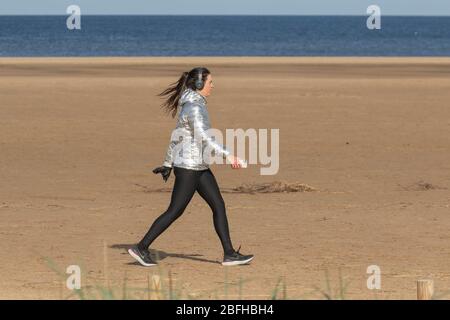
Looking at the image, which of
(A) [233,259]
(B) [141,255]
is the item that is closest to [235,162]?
(A) [233,259]

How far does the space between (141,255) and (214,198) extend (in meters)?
0.83

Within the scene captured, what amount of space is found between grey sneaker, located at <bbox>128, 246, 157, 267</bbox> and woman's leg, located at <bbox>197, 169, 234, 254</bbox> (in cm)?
65

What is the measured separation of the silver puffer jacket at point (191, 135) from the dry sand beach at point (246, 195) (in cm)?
95

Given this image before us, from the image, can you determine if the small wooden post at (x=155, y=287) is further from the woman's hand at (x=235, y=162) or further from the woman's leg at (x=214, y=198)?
the woman's leg at (x=214, y=198)

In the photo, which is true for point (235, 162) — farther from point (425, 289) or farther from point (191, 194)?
point (425, 289)

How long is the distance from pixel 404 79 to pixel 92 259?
30509mm

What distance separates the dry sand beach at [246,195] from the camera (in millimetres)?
11116

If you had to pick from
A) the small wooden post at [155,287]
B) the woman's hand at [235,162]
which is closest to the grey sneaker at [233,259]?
the woman's hand at [235,162]

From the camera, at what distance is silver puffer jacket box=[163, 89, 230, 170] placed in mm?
10602

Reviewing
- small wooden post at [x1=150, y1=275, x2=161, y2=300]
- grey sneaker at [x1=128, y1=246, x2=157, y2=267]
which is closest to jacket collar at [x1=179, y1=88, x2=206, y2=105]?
grey sneaker at [x1=128, y1=246, x2=157, y2=267]

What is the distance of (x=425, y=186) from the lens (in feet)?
55.8

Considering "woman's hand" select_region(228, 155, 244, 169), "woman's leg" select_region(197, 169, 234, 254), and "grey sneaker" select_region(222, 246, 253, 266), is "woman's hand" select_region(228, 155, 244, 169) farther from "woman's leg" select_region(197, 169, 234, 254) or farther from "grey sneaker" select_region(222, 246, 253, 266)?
"grey sneaker" select_region(222, 246, 253, 266)
